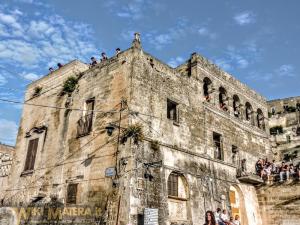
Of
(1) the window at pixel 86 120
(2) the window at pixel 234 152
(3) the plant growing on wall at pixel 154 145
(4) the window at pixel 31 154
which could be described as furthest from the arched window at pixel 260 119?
(4) the window at pixel 31 154

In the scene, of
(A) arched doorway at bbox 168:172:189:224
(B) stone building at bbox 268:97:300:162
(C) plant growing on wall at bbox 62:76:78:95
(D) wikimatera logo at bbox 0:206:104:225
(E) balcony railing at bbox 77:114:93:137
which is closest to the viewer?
(D) wikimatera logo at bbox 0:206:104:225

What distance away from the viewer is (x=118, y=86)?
13.4 metres

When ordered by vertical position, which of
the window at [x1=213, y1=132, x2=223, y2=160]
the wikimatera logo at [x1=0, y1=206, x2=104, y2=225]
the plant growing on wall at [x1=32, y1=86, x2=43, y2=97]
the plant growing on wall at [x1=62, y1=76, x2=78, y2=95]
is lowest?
the wikimatera logo at [x1=0, y1=206, x2=104, y2=225]

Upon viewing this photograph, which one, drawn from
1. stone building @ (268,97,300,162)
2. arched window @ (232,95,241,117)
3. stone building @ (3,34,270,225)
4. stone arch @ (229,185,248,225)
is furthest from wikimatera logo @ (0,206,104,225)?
stone building @ (268,97,300,162)

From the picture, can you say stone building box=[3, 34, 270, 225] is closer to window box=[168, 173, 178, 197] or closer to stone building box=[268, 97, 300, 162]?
window box=[168, 173, 178, 197]

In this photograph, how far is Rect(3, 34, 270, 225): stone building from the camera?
11883mm

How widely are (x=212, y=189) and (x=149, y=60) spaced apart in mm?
6758

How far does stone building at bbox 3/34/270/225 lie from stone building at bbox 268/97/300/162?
9165mm

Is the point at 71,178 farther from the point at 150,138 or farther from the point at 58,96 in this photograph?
the point at 58,96

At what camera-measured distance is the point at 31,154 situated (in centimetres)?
1634

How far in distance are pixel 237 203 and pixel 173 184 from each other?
19.1 ft

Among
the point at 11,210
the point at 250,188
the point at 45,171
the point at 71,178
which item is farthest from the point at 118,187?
the point at 250,188

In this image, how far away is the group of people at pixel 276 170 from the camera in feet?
57.2

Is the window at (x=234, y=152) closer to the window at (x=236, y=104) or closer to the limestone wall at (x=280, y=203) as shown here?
the limestone wall at (x=280, y=203)
